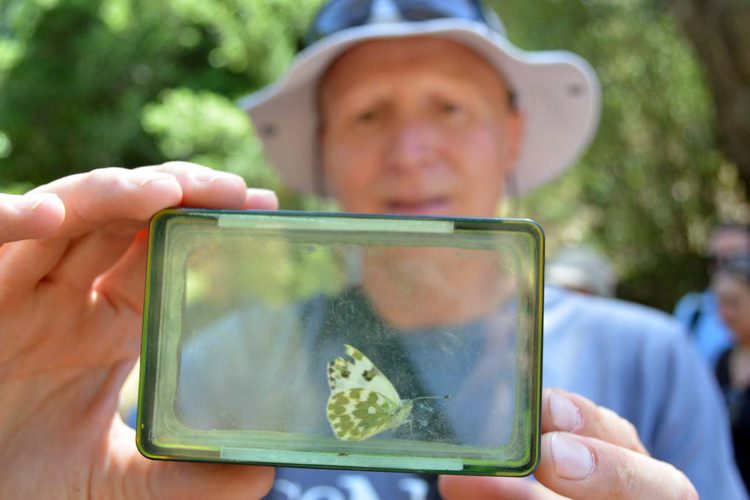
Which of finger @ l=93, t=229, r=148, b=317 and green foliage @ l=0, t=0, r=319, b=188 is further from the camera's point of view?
green foliage @ l=0, t=0, r=319, b=188

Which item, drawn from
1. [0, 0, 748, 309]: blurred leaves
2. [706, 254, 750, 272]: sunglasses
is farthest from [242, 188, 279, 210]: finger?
[706, 254, 750, 272]: sunglasses

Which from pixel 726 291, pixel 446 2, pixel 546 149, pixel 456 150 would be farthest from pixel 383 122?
pixel 726 291

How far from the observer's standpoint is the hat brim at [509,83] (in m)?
1.31

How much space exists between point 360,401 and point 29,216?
36cm

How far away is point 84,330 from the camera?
0.78 m

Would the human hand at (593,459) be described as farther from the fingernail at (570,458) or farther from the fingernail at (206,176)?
the fingernail at (206,176)

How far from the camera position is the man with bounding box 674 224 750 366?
9.09 ft

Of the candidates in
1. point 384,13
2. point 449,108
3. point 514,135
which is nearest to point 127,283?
point 449,108

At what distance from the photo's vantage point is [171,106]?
102 inches

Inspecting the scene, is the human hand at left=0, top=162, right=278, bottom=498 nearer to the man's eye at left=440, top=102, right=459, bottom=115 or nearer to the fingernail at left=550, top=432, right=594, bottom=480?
the fingernail at left=550, top=432, right=594, bottom=480

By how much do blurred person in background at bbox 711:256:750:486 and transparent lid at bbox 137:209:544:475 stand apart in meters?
1.96

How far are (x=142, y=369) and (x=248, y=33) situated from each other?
7.64 feet

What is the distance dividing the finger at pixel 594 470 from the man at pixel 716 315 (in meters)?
2.21

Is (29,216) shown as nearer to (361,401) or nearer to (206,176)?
(206,176)
